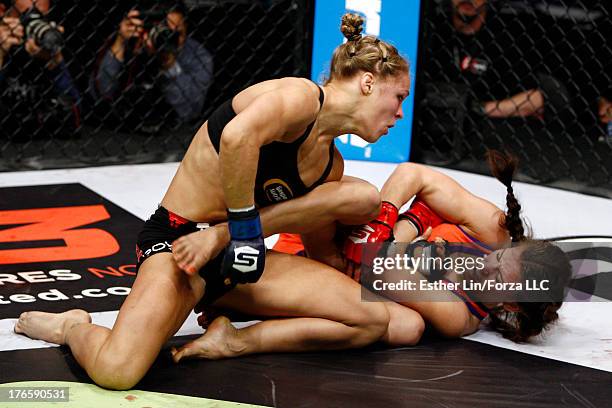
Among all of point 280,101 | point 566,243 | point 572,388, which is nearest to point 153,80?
point 566,243

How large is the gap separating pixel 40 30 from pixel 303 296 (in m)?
2.03

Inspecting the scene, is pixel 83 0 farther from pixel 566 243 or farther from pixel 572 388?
pixel 572 388

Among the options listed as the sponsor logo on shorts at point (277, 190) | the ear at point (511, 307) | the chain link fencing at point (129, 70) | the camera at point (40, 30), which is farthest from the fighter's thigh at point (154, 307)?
the camera at point (40, 30)

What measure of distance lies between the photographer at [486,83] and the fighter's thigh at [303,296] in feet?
5.80

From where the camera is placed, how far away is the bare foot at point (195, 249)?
1944mm

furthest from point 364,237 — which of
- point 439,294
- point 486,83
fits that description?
point 486,83

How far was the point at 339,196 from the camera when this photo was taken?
2135mm

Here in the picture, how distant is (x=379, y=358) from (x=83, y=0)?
2.32 metres

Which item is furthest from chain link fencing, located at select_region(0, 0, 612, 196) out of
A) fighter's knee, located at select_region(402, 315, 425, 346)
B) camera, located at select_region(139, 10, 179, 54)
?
fighter's knee, located at select_region(402, 315, 425, 346)

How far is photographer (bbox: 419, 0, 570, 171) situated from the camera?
3.91 meters

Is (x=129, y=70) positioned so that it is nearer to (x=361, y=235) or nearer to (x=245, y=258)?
(x=361, y=235)

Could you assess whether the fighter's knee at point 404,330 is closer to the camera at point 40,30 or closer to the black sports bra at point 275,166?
the black sports bra at point 275,166

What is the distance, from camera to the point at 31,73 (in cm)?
378

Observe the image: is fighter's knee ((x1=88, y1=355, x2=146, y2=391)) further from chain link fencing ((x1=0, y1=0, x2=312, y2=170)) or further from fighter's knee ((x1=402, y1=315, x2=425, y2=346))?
chain link fencing ((x1=0, y1=0, x2=312, y2=170))
